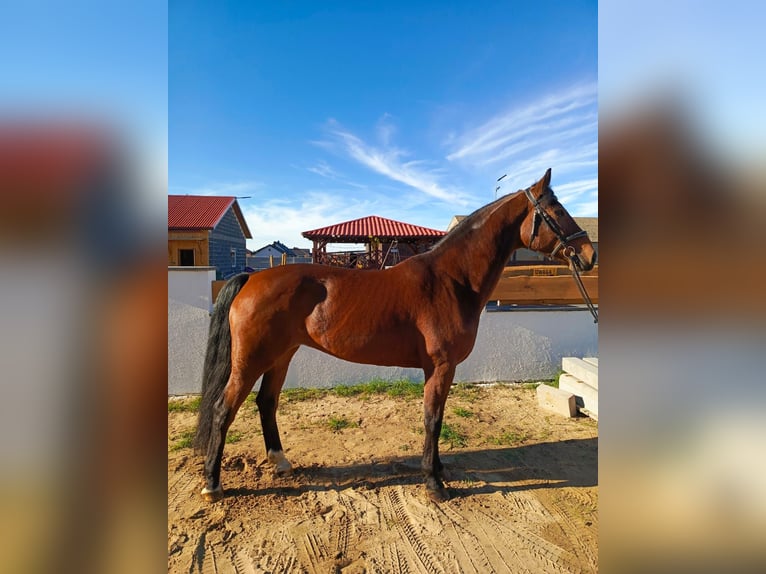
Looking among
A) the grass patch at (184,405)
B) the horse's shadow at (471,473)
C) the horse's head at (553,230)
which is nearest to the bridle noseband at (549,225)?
the horse's head at (553,230)

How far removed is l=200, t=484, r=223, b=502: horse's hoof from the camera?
2499mm

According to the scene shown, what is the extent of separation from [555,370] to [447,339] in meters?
3.60

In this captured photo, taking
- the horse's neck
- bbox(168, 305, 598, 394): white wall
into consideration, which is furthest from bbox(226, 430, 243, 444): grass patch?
the horse's neck

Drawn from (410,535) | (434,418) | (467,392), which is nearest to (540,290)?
(467,392)

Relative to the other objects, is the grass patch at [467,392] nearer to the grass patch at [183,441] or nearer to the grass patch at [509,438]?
the grass patch at [509,438]

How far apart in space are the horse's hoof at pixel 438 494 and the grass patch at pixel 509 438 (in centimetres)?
109

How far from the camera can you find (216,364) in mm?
2699

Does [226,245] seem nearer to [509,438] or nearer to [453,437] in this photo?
[453,437]

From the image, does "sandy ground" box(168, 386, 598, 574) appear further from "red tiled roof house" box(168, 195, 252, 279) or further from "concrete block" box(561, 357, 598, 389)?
"red tiled roof house" box(168, 195, 252, 279)

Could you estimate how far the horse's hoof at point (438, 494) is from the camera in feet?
8.34

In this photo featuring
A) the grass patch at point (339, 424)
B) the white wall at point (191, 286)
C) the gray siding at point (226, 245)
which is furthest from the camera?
the gray siding at point (226, 245)

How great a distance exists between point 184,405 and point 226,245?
522 inches
